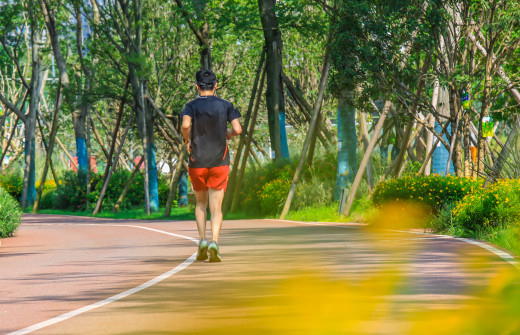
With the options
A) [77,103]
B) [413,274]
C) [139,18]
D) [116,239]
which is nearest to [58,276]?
[413,274]

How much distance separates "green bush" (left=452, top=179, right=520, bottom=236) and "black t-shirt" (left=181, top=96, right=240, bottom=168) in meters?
4.92

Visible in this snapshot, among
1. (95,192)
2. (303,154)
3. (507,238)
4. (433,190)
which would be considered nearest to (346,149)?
(303,154)

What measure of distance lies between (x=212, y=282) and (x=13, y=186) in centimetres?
4417

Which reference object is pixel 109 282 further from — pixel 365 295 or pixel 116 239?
pixel 116 239

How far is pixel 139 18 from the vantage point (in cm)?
3566

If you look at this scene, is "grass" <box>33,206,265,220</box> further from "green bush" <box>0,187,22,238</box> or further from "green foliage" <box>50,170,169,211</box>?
"green bush" <box>0,187,22,238</box>

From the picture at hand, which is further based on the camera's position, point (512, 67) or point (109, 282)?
point (512, 67)

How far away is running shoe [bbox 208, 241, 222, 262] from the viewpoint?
11133 mm

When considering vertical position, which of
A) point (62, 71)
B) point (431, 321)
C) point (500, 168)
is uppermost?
point (62, 71)

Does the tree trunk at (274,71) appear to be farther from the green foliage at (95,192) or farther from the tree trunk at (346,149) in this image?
the green foliage at (95,192)

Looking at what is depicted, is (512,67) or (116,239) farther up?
(512,67)

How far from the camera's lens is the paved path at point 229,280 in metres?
7.05

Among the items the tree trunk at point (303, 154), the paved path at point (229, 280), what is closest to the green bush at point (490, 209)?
the paved path at point (229, 280)

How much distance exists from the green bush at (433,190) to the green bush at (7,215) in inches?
319
